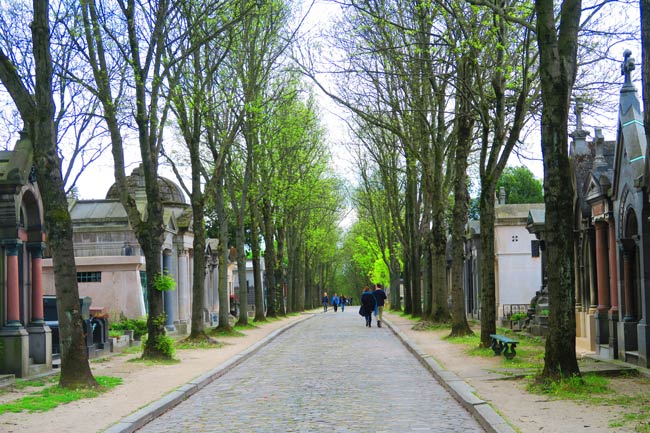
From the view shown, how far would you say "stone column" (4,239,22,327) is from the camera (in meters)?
16.4

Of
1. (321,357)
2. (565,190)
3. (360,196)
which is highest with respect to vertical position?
(360,196)

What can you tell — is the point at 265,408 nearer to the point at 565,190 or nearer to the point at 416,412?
the point at 416,412

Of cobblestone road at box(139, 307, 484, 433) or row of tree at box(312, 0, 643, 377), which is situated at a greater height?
row of tree at box(312, 0, 643, 377)

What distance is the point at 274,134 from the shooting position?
34406 millimetres

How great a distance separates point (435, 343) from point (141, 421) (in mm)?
14007

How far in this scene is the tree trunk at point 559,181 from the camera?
Result: 1278 centimetres

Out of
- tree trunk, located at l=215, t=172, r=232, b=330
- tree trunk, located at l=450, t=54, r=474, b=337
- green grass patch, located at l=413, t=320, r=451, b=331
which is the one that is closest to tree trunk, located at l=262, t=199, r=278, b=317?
tree trunk, located at l=215, t=172, r=232, b=330

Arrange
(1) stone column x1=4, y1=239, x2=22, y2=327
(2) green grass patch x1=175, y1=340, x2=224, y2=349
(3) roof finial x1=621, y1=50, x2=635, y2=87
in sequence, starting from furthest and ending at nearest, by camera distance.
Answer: (2) green grass patch x1=175, y1=340, x2=224, y2=349 < (3) roof finial x1=621, y1=50, x2=635, y2=87 < (1) stone column x1=4, y1=239, x2=22, y2=327

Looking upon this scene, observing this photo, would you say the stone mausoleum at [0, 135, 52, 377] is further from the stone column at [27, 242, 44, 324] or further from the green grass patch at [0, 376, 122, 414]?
the green grass patch at [0, 376, 122, 414]

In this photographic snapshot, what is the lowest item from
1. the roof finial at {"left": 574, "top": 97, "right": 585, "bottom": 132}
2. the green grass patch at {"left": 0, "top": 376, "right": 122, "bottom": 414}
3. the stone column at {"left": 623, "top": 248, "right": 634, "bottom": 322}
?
the green grass patch at {"left": 0, "top": 376, "right": 122, "bottom": 414}

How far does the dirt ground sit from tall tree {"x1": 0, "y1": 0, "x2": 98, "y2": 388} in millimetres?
830

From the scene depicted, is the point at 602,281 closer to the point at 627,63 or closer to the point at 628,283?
the point at 628,283

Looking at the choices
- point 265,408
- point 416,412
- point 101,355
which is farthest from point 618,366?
point 101,355

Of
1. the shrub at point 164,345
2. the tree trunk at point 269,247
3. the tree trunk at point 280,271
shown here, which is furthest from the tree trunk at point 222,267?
the tree trunk at point 280,271
